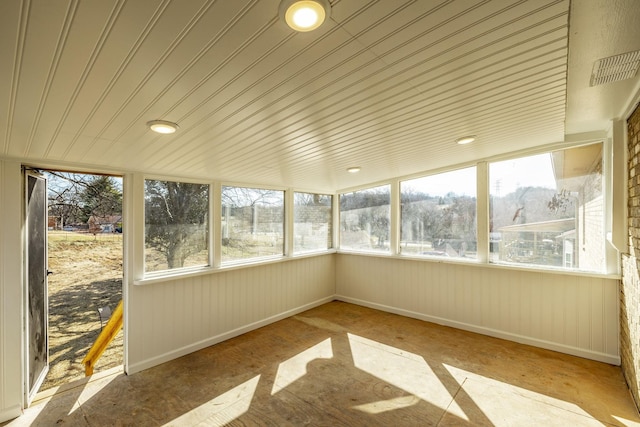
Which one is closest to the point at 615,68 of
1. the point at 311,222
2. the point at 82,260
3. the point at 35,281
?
the point at 311,222

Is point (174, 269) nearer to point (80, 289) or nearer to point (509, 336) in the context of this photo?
point (80, 289)

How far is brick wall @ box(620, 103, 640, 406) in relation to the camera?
2285 mm

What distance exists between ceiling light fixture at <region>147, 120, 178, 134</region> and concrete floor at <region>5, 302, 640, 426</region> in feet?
7.47

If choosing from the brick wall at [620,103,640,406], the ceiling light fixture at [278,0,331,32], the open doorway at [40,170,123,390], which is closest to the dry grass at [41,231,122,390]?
the open doorway at [40,170,123,390]

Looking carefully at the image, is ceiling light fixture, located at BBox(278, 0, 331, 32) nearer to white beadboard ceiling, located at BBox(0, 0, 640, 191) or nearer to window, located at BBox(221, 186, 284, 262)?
white beadboard ceiling, located at BBox(0, 0, 640, 191)

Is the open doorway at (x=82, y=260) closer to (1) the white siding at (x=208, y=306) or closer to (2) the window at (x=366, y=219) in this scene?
(1) the white siding at (x=208, y=306)

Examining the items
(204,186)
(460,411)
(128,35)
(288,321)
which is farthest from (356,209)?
(128,35)

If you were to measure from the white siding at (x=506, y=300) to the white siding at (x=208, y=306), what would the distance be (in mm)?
1456

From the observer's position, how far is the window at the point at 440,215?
162 inches

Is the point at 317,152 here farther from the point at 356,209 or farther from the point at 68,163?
the point at 356,209

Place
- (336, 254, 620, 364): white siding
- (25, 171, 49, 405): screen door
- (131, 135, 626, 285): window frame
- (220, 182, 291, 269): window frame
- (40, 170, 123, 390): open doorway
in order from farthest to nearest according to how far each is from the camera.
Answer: (40, 170, 123, 390): open doorway, (220, 182, 291, 269): window frame, (336, 254, 620, 364): white siding, (131, 135, 626, 285): window frame, (25, 171, 49, 405): screen door

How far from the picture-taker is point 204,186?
3.74 metres

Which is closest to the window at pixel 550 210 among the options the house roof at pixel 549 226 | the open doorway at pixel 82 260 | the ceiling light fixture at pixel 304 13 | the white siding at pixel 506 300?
the house roof at pixel 549 226

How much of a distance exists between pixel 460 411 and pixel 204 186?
3.68 meters
